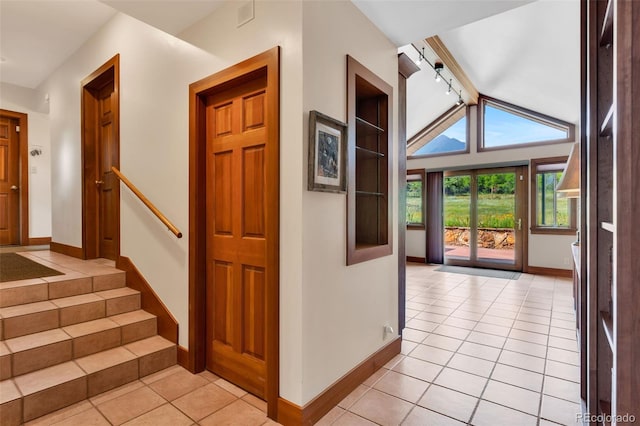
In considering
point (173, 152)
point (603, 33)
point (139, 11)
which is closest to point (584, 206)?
point (603, 33)

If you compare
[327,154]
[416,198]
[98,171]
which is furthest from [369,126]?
[416,198]

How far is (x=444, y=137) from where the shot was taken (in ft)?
24.6

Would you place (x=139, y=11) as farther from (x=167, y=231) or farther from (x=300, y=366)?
(x=300, y=366)

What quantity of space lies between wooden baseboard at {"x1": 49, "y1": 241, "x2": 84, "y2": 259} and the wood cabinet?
4632 millimetres

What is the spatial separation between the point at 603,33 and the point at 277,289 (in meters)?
1.92

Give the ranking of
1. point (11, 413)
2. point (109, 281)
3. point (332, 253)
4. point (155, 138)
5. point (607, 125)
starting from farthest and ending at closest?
1. point (109, 281)
2. point (155, 138)
3. point (332, 253)
4. point (11, 413)
5. point (607, 125)

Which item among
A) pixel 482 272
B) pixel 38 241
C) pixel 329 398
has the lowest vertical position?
pixel 482 272

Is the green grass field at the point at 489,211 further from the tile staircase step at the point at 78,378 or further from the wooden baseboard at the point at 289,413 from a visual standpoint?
the tile staircase step at the point at 78,378

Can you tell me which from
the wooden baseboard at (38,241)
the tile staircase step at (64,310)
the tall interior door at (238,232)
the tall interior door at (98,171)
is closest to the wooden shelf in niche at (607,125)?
the tall interior door at (238,232)

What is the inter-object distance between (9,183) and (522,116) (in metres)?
9.31

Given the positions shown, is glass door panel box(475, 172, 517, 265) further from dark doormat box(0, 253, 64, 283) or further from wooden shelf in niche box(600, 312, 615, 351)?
dark doormat box(0, 253, 64, 283)

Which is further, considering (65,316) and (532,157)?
(532,157)

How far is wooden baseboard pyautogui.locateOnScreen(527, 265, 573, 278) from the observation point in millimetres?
6059

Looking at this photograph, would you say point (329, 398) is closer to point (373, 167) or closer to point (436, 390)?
point (436, 390)
